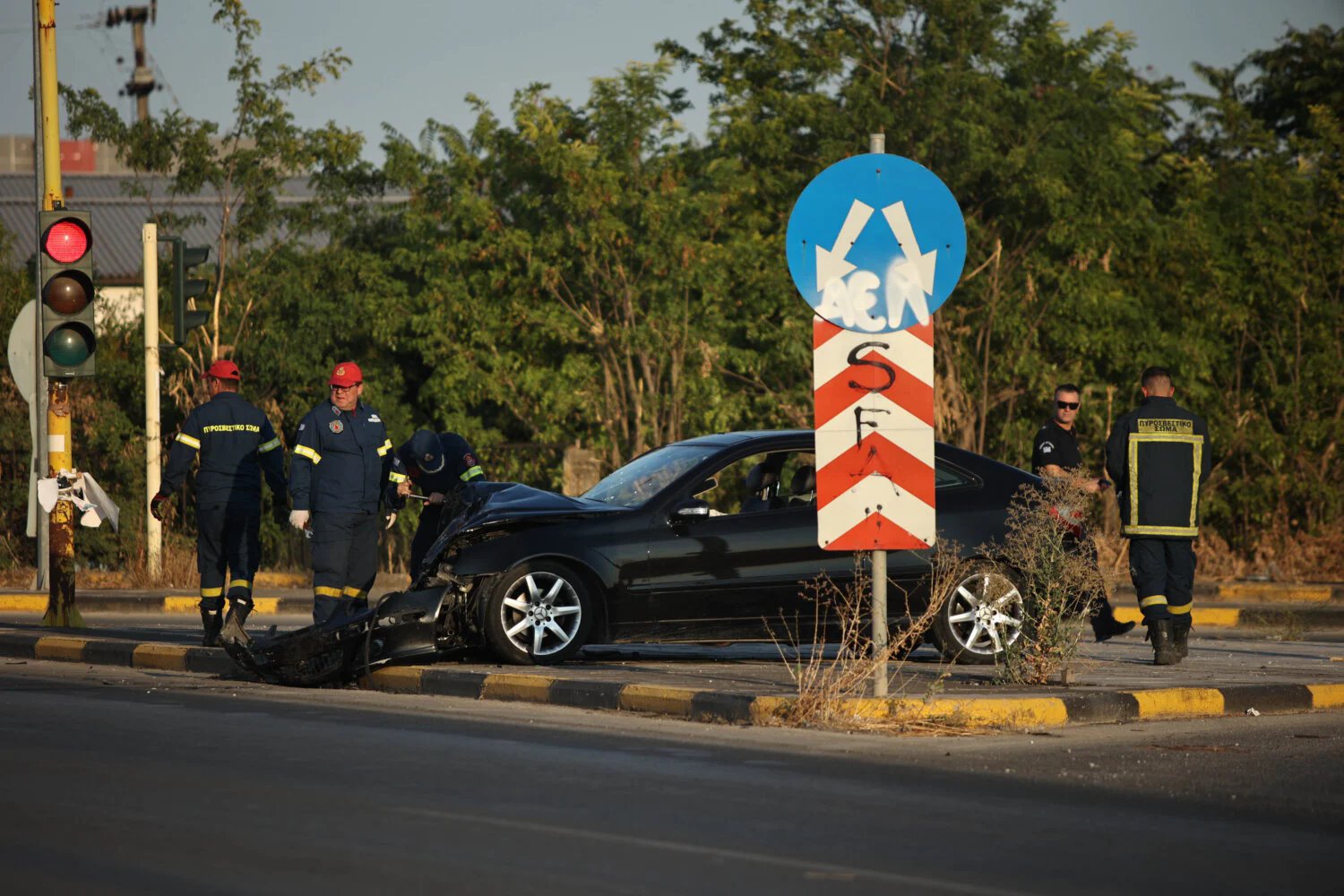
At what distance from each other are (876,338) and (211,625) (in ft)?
18.9

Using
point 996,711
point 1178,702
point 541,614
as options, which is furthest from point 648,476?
point 1178,702

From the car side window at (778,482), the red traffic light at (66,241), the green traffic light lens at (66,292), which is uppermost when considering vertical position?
the red traffic light at (66,241)

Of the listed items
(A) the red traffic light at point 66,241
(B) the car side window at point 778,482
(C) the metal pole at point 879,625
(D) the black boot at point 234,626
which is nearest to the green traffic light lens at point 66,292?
(A) the red traffic light at point 66,241

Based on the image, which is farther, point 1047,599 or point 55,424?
point 55,424

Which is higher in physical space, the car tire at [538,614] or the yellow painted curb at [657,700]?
the car tire at [538,614]

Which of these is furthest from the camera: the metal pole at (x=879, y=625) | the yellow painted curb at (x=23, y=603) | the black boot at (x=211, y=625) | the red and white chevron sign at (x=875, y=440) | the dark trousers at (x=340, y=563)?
the yellow painted curb at (x=23, y=603)

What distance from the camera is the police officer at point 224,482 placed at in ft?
44.4

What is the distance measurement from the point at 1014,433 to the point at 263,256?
10.0 metres

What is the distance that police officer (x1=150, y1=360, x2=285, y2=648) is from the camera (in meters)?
13.5

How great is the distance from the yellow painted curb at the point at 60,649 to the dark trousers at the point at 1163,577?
696 cm

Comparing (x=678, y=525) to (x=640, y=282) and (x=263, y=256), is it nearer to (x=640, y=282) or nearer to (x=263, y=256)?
(x=640, y=282)

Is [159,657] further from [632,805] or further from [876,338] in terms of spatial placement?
[632,805]

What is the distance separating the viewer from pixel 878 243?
31.6 ft

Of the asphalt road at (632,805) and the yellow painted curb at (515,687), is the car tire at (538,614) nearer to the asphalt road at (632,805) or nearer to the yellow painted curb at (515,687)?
the yellow painted curb at (515,687)
